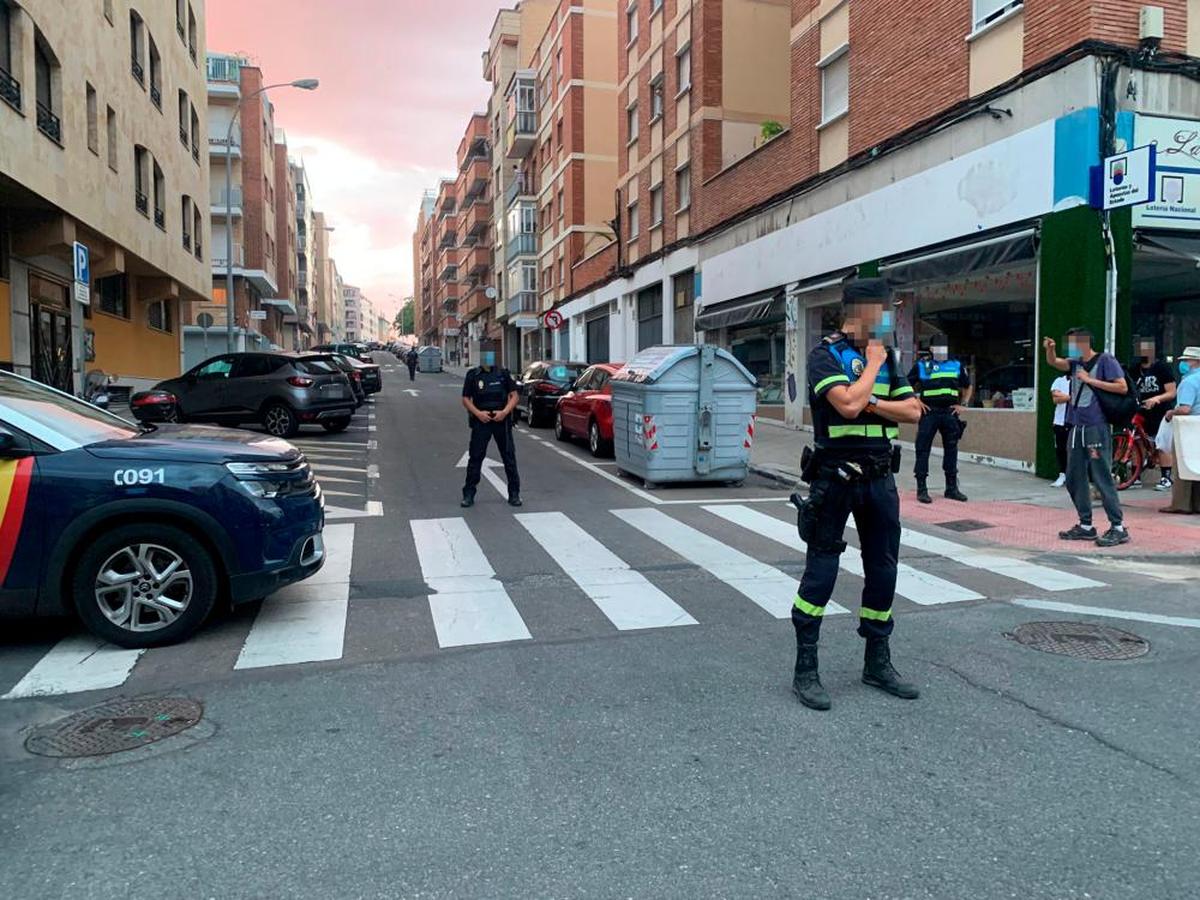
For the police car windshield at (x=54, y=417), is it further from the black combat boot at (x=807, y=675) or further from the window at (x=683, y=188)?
the window at (x=683, y=188)

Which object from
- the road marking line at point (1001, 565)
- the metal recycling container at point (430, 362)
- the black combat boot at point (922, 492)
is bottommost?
the road marking line at point (1001, 565)

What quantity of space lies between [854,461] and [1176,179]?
10.1 meters

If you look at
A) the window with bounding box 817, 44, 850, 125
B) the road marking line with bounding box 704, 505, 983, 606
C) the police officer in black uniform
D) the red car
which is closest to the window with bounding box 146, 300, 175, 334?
the red car

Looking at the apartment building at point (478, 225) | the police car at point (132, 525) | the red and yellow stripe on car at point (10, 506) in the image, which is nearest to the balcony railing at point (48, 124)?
the police car at point (132, 525)

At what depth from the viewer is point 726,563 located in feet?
24.0

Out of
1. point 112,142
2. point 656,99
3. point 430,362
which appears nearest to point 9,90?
point 112,142

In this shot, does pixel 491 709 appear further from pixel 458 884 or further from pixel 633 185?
pixel 633 185

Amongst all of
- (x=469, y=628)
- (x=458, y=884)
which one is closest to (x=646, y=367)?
(x=469, y=628)

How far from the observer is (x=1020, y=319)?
42.4 feet

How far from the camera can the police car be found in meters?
4.91

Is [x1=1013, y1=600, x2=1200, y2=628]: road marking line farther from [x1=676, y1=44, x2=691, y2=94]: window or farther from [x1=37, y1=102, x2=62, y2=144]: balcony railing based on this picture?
[x1=676, y1=44, x2=691, y2=94]: window

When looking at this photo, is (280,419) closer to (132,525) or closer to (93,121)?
(93,121)

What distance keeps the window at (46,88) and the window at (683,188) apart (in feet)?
49.9

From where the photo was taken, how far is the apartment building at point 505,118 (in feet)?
172
